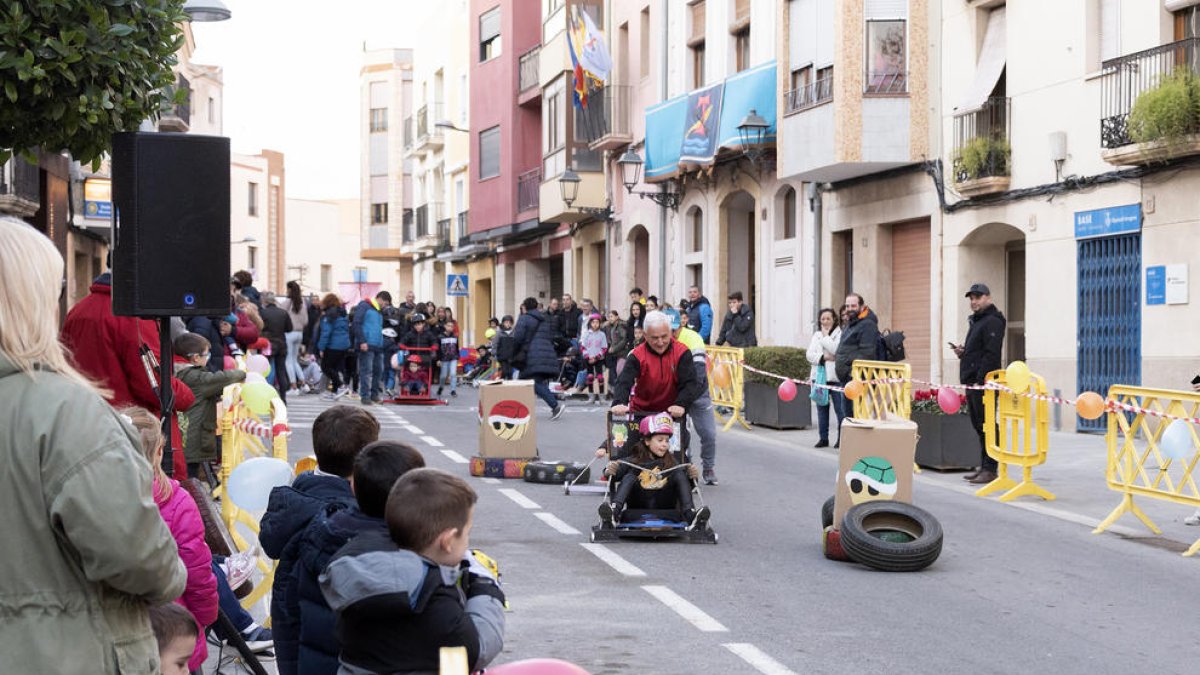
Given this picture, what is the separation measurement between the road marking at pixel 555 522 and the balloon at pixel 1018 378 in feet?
14.7

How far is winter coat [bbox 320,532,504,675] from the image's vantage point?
13.0 feet

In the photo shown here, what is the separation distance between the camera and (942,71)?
2631 cm

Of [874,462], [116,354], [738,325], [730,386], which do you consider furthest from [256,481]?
[738,325]

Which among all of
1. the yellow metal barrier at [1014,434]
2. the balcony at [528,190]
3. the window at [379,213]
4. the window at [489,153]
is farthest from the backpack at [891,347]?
the window at [379,213]

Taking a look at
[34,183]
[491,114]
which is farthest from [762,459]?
[491,114]

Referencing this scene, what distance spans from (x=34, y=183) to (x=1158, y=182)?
973 inches

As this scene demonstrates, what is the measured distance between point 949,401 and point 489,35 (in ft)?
126

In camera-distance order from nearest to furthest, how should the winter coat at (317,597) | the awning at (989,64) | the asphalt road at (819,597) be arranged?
the winter coat at (317,597), the asphalt road at (819,597), the awning at (989,64)

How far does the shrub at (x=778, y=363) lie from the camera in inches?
913

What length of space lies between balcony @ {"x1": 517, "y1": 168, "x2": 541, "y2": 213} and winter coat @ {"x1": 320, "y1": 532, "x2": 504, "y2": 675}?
139 feet

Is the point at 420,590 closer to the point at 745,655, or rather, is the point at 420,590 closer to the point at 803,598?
the point at 745,655

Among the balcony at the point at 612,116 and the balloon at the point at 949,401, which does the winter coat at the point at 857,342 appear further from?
the balcony at the point at 612,116

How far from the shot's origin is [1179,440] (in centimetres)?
1185

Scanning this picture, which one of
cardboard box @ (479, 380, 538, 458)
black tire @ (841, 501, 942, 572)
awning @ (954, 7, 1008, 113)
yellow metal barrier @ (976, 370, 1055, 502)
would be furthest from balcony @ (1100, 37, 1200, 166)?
black tire @ (841, 501, 942, 572)
